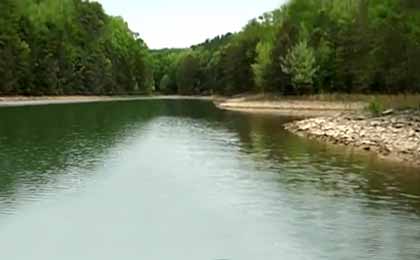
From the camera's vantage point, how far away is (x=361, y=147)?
33.8m

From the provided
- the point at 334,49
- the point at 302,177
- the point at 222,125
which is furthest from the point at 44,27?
the point at 302,177

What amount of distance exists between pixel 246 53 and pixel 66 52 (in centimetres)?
3259

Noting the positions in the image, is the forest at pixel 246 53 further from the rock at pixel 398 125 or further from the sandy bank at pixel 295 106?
the rock at pixel 398 125

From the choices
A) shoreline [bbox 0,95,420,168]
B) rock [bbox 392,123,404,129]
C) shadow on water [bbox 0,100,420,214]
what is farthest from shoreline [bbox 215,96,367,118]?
rock [bbox 392,123,404,129]

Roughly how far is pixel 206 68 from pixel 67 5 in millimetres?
37199

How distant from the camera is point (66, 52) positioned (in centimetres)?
12250

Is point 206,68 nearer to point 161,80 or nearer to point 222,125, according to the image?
point 161,80

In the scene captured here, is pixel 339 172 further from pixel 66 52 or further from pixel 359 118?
pixel 66 52

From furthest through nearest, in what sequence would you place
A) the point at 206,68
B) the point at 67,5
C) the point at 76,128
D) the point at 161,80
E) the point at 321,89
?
the point at 161,80 → the point at 206,68 → the point at 67,5 → the point at 321,89 → the point at 76,128

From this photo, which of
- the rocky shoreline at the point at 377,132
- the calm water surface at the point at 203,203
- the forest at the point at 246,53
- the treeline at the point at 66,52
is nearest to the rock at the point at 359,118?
the rocky shoreline at the point at 377,132

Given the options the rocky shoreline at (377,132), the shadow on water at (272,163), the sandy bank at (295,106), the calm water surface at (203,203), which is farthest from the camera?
Answer: the sandy bank at (295,106)

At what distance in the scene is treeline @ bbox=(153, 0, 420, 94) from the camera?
60.4 meters

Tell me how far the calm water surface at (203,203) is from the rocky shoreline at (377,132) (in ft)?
4.76

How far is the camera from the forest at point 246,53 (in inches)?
2571
